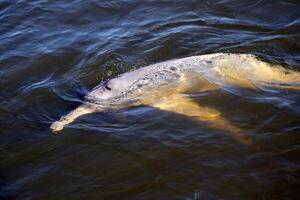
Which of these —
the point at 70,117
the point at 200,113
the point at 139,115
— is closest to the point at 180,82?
the point at 200,113

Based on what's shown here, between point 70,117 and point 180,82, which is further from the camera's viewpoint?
point 180,82

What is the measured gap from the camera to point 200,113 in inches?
266

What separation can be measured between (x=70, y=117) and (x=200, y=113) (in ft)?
7.62

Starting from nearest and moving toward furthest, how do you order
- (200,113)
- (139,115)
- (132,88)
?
(200,113) < (139,115) < (132,88)

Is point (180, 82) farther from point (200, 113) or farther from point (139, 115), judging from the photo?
point (139, 115)

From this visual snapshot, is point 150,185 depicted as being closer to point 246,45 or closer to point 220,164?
point 220,164

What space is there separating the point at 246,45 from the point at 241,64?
114 cm

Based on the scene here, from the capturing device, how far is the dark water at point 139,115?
212 inches

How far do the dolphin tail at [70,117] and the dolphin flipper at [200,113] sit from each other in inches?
49.2

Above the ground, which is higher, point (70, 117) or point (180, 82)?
point (180, 82)

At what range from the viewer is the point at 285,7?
980 cm

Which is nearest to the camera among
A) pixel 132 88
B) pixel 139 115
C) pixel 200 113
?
pixel 200 113

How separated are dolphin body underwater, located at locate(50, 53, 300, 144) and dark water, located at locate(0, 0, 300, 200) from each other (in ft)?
0.62

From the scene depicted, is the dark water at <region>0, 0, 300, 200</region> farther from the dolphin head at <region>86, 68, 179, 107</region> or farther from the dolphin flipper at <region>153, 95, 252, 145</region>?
the dolphin head at <region>86, 68, 179, 107</region>
